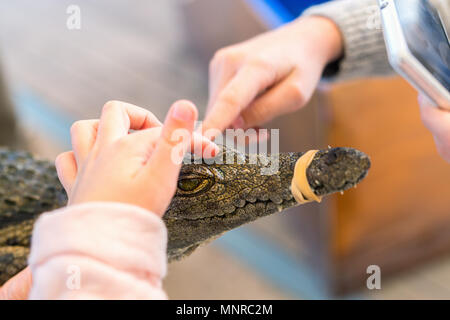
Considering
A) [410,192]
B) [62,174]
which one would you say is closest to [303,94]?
[62,174]

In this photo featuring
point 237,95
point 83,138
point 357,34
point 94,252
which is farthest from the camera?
point 357,34

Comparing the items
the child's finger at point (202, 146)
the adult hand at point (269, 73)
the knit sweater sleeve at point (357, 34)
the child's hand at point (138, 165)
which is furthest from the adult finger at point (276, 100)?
the child's hand at point (138, 165)

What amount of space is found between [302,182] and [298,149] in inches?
10.0

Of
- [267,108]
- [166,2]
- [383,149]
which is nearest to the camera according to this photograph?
[267,108]

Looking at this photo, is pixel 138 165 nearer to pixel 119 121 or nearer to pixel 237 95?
pixel 119 121

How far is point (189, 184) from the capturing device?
2.07 ft

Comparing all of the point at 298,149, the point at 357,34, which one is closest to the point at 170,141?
the point at 298,149

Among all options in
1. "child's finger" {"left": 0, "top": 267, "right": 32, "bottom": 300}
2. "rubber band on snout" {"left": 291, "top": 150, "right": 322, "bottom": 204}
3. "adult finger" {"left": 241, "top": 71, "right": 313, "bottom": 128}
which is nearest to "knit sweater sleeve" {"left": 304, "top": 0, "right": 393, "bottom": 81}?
"adult finger" {"left": 241, "top": 71, "right": 313, "bottom": 128}

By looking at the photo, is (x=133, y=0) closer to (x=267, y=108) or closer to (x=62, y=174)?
(x=267, y=108)

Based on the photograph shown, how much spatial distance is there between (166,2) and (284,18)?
1.56 meters

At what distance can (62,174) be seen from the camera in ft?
1.81

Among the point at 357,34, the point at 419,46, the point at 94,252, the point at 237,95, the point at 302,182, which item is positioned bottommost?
the point at 94,252

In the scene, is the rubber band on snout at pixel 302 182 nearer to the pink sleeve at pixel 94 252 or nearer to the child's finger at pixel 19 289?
the pink sleeve at pixel 94 252

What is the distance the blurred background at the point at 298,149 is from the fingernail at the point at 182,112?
36 cm
